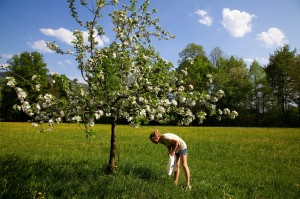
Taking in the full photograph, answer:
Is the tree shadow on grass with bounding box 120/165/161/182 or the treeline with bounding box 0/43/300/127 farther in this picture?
the treeline with bounding box 0/43/300/127

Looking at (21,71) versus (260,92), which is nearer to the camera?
(260,92)

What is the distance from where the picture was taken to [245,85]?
75.5 m

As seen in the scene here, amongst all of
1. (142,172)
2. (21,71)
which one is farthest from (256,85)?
(142,172)

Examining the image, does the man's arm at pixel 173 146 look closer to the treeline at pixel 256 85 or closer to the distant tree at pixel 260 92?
the treeline at pixel 256 85

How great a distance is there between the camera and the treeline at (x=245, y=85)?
205ft

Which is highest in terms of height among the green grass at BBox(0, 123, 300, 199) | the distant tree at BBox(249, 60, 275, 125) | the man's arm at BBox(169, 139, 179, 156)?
the distant tree at BBox(249, 60, 275, 125)

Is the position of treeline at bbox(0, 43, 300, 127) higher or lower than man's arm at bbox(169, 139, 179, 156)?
higher

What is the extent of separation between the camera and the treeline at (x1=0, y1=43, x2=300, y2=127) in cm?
6256

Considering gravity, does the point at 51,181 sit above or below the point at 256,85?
below

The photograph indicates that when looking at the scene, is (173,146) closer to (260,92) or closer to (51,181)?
(51,181)

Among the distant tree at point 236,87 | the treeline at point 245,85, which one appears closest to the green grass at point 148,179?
the treeline at point 245,85

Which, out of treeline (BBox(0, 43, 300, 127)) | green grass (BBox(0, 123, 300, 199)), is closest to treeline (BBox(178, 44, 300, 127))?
treeline (BBox(0, 43, 300, 127))

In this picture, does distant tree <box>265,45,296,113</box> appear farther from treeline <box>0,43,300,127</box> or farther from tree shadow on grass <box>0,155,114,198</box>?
tree shadow on grass <box>0,155,114,198</box>

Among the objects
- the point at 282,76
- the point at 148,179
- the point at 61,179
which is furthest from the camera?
the point at 282,76
